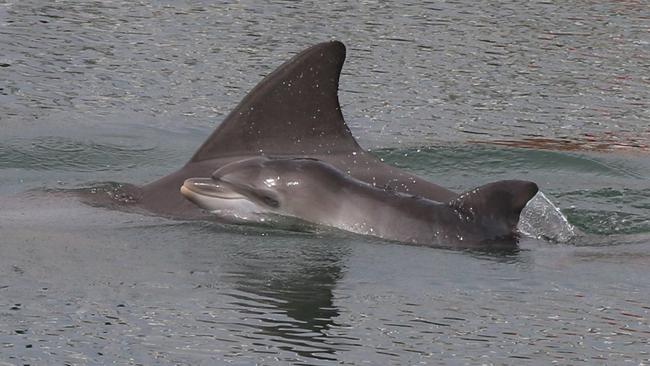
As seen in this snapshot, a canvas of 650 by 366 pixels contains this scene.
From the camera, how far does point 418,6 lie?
579 inches

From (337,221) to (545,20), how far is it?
7.30 meters

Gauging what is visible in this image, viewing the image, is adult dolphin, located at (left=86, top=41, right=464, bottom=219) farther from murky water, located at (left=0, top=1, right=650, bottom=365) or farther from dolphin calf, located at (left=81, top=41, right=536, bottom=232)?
murky water, located at (left=0, top=1, right=650, bottom=365)

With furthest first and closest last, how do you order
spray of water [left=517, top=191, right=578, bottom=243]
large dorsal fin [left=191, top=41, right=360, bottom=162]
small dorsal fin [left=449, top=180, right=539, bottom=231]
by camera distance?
large dorsal fin [left=191, top=41, right=360, bottom=162], spray of water [left=517, top=191, right=578, bottom=243], small dorsal fin [left=449, top=180, right=539, bottom=231]

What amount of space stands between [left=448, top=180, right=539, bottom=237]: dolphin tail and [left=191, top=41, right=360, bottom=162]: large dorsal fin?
98 centimetres

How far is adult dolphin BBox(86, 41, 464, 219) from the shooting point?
8.09 metres

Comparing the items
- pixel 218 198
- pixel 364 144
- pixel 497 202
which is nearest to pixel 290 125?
pixel 218 198

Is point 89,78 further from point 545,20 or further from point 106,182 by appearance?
point 545,20

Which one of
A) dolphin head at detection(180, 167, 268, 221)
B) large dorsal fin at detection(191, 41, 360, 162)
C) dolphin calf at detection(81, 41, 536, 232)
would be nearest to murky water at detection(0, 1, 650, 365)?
dolphin head at detection(180, 167, 268, 221)

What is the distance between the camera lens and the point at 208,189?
7559 millimetres

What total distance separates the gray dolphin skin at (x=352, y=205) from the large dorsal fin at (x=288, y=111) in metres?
0.52

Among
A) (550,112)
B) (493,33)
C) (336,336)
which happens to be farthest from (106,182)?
(493,33)

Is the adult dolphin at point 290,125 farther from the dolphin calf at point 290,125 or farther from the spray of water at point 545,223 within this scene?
the spray of water at point 545,223

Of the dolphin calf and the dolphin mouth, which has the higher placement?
the dolphin calf

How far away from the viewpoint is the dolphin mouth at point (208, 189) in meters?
7.56
